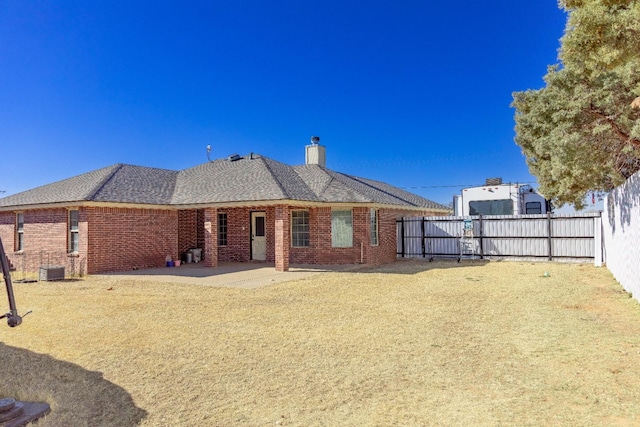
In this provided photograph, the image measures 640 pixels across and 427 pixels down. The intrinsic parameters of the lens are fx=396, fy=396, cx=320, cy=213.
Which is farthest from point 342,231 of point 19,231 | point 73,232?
point 19,231

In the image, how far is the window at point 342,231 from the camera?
17172 millimetres

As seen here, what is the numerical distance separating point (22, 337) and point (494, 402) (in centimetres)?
737

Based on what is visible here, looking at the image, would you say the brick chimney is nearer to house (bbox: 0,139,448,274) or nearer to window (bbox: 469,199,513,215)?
house (bbox: 0,139,448,274)

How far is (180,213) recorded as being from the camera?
62.1 feet

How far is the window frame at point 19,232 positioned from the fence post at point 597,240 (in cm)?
2412

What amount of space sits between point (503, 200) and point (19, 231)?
24830 millimetres

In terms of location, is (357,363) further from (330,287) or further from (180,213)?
(180,213)

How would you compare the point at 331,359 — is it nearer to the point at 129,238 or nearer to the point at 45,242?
the point at 129,238

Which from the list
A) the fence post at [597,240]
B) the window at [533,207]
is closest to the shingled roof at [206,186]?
the window at [533,207]

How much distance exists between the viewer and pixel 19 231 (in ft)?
58.0

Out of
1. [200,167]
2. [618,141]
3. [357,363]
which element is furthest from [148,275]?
[618,141]

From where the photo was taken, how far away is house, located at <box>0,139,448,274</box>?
15.3m

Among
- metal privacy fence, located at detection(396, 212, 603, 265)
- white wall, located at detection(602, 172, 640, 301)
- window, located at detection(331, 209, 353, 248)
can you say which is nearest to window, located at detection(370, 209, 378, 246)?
window, located at detection(331, 209, 353, 248)

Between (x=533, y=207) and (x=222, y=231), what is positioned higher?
(x=533, y=207)
